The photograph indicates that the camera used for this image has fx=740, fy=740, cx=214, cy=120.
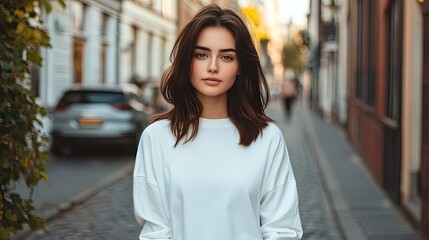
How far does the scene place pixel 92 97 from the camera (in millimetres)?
14406

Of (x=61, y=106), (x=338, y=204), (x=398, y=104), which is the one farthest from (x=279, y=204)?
(x=61, y=106)

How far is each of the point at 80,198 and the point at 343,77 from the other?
51.0ft

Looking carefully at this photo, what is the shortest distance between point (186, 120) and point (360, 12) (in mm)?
14563

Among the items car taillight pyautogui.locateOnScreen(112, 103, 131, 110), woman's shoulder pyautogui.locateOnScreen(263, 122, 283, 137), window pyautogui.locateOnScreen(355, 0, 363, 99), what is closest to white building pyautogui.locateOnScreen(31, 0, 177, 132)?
car taillight pyautogui.locateOnScreen(112, 103, 131, 110)

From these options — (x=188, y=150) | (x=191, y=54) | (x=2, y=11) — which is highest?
(x=2, y=11)

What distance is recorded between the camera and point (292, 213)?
8.09 ft

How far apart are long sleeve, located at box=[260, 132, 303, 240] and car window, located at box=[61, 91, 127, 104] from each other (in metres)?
12.2

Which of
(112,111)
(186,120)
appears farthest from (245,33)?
(112,111)

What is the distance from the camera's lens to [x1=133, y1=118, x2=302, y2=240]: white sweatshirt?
7.80 feet

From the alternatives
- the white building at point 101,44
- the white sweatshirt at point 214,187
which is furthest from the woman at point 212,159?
the white building at point 101,44

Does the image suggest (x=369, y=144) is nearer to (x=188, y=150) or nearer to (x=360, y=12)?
(x=360, y=12)

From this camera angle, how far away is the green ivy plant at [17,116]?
4.34 meters

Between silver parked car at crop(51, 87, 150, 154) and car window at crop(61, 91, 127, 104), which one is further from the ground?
car window at crop(61, 91, 127, 104)

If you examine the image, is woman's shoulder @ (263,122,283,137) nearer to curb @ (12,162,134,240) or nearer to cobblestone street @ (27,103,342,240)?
curb @ (12,162,134,240)
